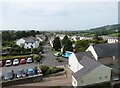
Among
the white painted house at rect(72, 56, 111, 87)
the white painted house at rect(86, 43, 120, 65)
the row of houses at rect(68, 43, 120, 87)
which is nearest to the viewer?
the white painted house at rect(72, 56, 111, 87)

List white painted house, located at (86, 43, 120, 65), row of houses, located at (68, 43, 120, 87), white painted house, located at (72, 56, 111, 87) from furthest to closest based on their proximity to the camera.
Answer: white painted house, located at (86, 43, 120, 65), row of houses, located at (68, 43, 120, 87), white painted house, located at (72, 56, 111, 87)

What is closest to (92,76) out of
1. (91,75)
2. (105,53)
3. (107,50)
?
(91,75)

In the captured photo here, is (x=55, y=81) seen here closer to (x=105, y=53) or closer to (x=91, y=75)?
(x=91, y=75)

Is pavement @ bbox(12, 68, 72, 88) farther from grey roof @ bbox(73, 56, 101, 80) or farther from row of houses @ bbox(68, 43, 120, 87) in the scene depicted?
grey roof @ bbox(73, 56, 101, 80)

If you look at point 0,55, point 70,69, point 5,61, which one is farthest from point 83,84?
point 0,55

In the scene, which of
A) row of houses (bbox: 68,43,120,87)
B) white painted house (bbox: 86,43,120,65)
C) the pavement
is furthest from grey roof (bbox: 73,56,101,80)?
white painted house (bbox: 86,43,120,65)

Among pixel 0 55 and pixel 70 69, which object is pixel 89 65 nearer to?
pixel 70 69

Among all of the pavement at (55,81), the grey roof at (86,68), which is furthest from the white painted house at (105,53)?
the pavement at (55,81)

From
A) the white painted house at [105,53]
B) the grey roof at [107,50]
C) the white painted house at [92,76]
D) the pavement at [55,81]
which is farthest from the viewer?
the grey roof at [107,50]

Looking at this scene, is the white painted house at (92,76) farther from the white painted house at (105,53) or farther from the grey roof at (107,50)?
the grey roof at (107,50)
